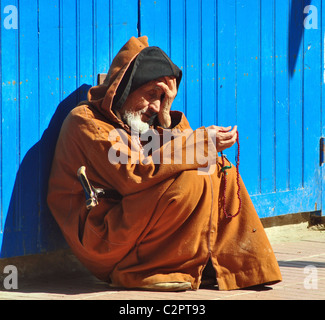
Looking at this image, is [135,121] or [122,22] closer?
[135,121]

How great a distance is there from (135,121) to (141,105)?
11 cm

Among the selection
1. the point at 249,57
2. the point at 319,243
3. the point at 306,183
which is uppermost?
the point at 249,57

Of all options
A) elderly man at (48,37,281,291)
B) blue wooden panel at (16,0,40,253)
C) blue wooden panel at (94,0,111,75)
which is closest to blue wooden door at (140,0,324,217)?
blue wooden panel at (94,0,111,75)

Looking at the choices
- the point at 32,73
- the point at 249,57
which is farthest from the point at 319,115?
the point at 32,73

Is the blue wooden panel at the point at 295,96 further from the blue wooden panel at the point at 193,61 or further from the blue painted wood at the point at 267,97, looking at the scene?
the blue wooden panel at the point at 193,61

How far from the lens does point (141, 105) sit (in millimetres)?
5273

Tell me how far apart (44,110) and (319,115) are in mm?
3247

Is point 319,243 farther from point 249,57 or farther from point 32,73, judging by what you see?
point 32,73

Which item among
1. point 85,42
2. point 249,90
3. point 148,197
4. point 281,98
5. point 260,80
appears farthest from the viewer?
point 281,98

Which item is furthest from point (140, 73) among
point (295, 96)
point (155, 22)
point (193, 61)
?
point (295, 96)

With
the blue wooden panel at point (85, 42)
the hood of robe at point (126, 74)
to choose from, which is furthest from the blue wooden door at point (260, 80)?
the hood of robe at point (126, 74)

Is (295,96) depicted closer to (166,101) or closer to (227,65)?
(227,65)

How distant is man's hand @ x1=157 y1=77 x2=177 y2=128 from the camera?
5327 millimetres

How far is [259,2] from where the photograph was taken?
690cm
